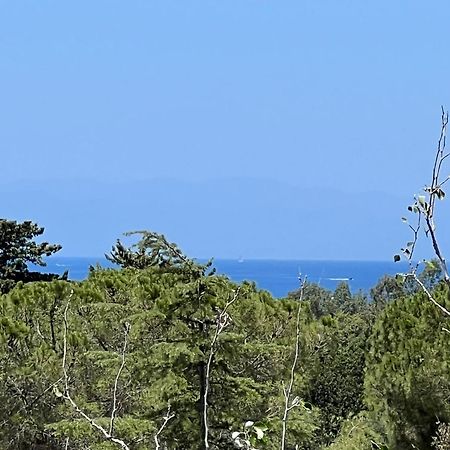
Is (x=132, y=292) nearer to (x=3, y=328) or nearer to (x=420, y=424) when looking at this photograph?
(x=3, y=328)

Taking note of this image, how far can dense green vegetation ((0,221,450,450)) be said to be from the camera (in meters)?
7.50

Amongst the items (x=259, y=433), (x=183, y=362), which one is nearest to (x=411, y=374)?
(x=183, y=362)

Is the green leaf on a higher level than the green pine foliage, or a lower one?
lower

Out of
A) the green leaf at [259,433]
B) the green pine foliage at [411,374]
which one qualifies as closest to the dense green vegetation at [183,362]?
the green pine foliage at [411,374]

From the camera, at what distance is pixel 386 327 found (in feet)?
40.3

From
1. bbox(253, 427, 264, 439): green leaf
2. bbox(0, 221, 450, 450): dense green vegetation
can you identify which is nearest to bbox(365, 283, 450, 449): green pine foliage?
bbox(0, 221, 450, 450): dense green vegetation

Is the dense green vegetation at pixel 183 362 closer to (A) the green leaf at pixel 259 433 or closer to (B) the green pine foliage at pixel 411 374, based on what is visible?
(B) the green pine foliage at pixel 411 374

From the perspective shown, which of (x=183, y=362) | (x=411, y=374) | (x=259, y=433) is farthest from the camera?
(x=411, y=374)

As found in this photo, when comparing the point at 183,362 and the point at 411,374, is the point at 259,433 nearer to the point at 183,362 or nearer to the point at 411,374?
the point at 183,362

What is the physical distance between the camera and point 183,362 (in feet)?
24.7

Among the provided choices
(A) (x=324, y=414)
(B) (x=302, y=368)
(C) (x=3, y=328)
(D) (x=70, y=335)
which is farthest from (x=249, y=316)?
(A) (x=324, y=414)

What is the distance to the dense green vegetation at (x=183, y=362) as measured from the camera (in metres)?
7.50

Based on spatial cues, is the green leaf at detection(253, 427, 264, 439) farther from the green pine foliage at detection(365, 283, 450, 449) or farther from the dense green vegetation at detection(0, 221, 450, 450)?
the green pine foliage at detection(365, 283, 450, 449)

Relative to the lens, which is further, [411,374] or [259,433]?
[411,374]
